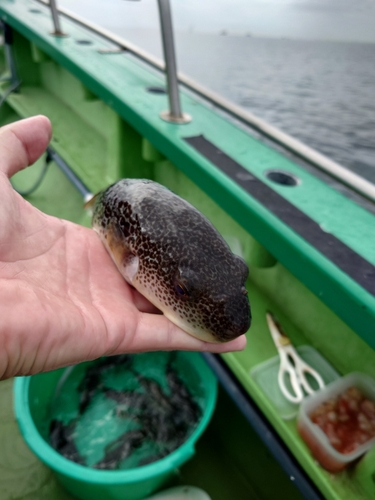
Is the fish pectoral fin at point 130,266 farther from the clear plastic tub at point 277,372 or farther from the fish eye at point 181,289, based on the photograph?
the clear plastic tub at point 277,372

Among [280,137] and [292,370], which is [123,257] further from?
[280,137]

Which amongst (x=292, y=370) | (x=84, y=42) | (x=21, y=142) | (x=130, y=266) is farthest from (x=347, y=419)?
(x=84, y=42)

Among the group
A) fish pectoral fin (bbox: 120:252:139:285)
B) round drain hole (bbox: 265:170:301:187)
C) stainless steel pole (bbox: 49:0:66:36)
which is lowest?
fish pectoral fin (bbox: 120:252:139:285)

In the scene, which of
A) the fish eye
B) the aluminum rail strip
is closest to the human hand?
the fish eye

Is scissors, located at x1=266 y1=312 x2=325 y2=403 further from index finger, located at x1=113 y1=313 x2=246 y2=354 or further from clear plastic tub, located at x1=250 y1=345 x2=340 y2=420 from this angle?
index finger, located at x1=113 y1=313 x2=246 y2=354

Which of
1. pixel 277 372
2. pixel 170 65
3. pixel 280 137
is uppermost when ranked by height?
pixel 170 65
